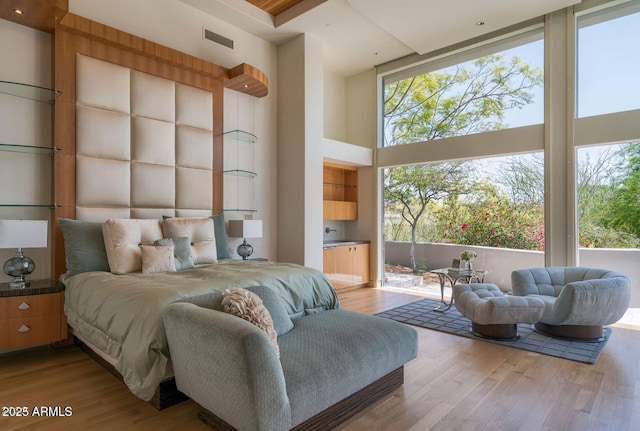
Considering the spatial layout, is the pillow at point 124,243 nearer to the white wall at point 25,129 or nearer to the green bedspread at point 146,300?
the green bedspread at point 146,300

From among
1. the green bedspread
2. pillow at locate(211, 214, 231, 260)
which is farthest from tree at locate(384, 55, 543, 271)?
the green bedspread

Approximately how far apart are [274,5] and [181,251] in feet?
11.3

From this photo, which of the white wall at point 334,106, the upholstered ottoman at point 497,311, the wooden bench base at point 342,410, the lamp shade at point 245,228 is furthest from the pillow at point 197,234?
the white wall at point 334,106

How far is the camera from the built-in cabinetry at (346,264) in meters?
5.72

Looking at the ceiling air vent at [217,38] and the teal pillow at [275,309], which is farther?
the ceiling air vent at [217,38]

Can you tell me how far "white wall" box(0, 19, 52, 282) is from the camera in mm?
3201

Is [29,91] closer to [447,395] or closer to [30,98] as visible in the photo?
[30,98]

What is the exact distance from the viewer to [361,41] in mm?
5504

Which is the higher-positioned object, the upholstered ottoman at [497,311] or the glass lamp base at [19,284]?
the glass lamp base at [19,284]

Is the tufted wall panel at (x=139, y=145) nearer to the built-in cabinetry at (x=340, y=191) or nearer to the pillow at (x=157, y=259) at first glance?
the pillow at (x=157, y=259)

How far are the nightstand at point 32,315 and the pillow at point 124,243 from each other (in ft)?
1.50

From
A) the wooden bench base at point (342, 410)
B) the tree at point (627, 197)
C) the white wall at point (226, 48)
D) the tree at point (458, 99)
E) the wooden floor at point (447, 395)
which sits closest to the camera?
the wooden bench base at point (342, 410)

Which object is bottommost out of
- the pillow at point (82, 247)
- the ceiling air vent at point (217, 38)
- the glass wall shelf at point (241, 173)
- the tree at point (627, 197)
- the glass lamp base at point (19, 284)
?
the glass lamp base at point (19, 284)

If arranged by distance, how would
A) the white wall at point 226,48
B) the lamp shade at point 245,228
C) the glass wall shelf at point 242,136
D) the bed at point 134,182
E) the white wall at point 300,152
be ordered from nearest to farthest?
1. the bed at point 134,182
2. the white wall at point 226,48
3. the lamp shade at point 245,228
4. the glass wall shelf at point 242,136
5. the white wall at point 300,152
